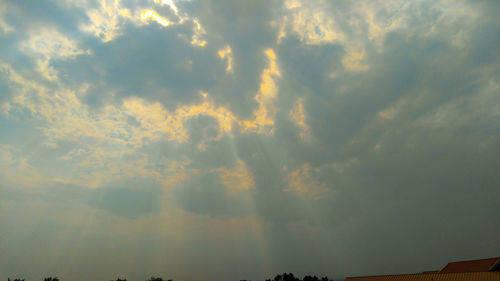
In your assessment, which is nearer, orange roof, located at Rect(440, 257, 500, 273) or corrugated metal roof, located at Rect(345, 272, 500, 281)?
corrugated metal roof, located at Rect(345, 272, 500, 281)

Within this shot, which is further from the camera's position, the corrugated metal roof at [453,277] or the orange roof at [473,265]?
the orange roof at [473,265]

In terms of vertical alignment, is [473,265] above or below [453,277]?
above

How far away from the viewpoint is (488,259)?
4862 centimetres

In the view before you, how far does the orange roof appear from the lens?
150 ft

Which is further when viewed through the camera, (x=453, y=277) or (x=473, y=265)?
(x=473, y=265)

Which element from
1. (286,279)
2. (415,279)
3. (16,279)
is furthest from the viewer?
(286,279)

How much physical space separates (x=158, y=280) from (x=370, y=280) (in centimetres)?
15551

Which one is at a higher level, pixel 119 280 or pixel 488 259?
pixel 488 259

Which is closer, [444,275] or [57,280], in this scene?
[444,275]

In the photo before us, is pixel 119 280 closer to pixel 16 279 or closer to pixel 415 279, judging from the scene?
pixel 16 279

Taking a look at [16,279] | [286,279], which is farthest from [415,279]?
[16,279]

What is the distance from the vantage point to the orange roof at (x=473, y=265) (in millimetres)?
45653

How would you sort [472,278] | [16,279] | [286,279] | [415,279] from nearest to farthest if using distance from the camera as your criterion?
[472,278]
[415,279]
[16,279]
[286,279]

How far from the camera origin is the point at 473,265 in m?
51.3
